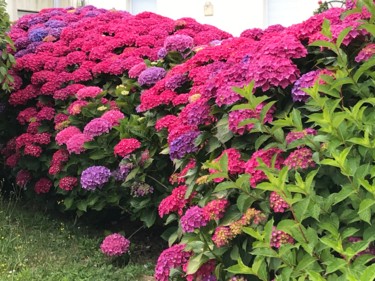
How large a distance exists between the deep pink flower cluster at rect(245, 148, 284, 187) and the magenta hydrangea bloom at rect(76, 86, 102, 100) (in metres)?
2.68

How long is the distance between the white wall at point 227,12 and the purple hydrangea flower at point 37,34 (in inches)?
182

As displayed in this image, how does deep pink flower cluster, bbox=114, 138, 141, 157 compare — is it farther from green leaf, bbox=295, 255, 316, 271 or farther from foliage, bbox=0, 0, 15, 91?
green leaf, bbox=295, 255, 316, 271

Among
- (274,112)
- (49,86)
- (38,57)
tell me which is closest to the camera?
(274,112)

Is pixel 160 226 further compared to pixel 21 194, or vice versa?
pixel 21 194

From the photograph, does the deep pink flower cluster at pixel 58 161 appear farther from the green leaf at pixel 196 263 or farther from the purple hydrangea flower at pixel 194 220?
the green leaf at pixel 196 263

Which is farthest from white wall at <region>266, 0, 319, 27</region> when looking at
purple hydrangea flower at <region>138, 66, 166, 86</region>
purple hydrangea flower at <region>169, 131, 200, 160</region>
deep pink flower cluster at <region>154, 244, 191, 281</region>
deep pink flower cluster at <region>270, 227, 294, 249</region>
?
deep pink flower cluster at <region>270, 227, 294, 249</region>

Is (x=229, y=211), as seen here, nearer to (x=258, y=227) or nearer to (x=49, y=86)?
(x=258, y=227)

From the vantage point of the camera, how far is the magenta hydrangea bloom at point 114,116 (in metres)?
4.23

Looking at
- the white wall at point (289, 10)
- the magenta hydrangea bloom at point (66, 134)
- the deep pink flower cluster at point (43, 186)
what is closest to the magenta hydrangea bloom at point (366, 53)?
the magenta hydrangea bloom at point (66, 134)

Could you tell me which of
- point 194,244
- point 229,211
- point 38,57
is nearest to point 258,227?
point 229,211

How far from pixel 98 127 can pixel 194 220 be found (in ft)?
6.47

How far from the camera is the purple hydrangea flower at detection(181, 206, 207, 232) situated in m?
2.43

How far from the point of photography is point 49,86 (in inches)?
198

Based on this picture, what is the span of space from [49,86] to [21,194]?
60.4 inches
